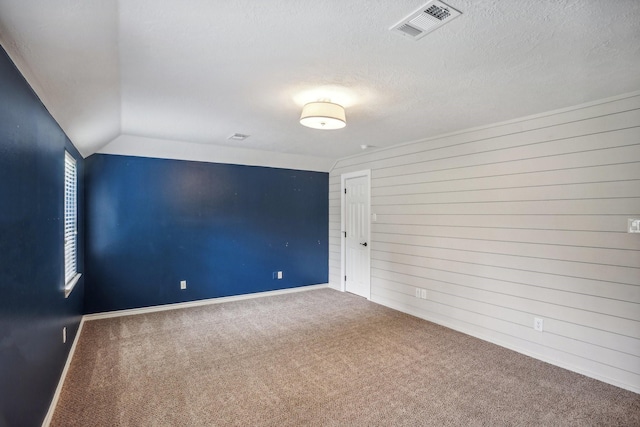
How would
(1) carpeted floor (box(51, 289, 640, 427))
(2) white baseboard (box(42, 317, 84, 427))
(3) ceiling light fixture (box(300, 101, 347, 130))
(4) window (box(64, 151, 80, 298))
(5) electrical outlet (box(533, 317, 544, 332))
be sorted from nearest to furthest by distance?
1. (2) white baseboard (box(42, 317, 84, 427))
2. (1) carpeted floor (box(51, 289, 640, 427))
3. (3) ceiling light fixture (box(300, 101, 347, 130))
4. (5) electrical outlet (box(533, 317, 544, 332))
5. (4) window (box(64, 151, 80, 298))

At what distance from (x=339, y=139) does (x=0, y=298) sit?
12.3ft

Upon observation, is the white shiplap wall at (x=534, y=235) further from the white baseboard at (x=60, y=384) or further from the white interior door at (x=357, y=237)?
the white baseboard at (x=60, y=384)

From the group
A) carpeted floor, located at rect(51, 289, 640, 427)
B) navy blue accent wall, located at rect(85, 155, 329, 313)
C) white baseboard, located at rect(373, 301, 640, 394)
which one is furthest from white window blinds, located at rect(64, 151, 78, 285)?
white baseboard, located at rect(373, 301, 640, 394)

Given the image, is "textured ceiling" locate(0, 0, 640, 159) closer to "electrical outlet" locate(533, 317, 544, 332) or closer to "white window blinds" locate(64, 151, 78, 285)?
"white window blinds" locate(64, 151, 78, 285)

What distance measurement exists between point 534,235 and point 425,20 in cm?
258

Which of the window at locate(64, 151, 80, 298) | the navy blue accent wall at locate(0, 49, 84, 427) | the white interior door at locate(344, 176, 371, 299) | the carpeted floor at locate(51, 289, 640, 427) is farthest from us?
the white interior door at locate(344, 176, 371, 299)

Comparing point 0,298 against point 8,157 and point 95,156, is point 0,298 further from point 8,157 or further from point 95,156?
point 95,156

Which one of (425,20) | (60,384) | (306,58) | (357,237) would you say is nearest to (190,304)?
(60,384)

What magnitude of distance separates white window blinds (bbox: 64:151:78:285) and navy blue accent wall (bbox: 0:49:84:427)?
68 cm

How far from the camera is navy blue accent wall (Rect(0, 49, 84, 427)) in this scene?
1.60 m

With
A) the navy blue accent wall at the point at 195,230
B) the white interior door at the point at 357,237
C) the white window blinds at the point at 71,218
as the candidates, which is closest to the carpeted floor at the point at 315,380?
the navy blue accent wall at the point at 195,230

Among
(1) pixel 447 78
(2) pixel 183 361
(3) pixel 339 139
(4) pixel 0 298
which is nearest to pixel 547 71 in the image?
(1) pixel 447 78

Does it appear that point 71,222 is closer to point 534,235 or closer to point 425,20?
point 425,20

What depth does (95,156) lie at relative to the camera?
4395 millimetres
